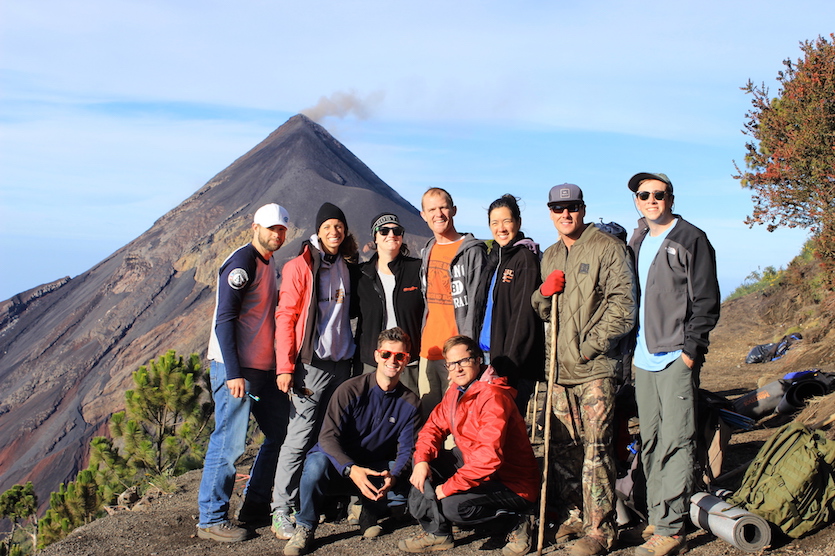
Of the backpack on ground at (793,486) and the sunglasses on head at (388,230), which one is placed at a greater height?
the sunglasses on head at (388,230)

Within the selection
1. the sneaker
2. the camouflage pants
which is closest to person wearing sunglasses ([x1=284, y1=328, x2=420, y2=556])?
the sneaker

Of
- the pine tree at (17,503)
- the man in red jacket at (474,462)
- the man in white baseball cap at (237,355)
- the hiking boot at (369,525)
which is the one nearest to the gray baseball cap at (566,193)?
the man in red jacket at (474,462)

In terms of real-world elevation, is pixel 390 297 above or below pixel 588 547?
above

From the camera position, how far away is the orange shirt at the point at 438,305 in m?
3.99

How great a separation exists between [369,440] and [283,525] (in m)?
0.74

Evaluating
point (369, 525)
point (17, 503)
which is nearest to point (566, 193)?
point (369, 525)

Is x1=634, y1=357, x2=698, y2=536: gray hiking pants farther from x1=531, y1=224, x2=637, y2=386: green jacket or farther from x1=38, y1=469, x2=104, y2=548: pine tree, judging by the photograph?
x1=38, y1=469, x2=104, y2=548: pine tree

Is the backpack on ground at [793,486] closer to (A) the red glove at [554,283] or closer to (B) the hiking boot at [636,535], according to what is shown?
(B) the hiking boot at [636,535]

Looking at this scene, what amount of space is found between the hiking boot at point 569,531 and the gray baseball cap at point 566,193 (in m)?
1.73

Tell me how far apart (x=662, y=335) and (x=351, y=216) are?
2963cm

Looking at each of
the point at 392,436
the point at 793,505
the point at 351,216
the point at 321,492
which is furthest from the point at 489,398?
the point at 351,216

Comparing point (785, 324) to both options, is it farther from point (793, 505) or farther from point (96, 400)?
point (96, 400)

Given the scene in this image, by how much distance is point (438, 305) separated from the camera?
4.03 m

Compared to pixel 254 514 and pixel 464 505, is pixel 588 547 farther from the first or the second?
pixel 254 514
